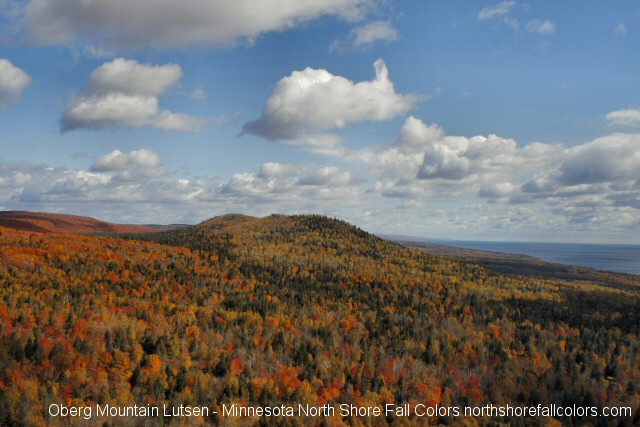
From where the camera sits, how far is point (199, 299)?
2622 centimetres

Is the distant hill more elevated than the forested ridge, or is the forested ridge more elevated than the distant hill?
the distant hill

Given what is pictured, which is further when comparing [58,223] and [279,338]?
[58,223]

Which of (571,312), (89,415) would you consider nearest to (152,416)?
(89,415)

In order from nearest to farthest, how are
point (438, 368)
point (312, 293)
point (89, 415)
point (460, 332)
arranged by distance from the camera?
point (89, 415), point (438, 368), point (460, 332), point (312, 293)

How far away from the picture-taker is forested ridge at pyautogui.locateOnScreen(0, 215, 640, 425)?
14.0 m

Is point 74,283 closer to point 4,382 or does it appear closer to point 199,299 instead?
point 199,299

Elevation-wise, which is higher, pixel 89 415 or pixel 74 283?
pixel 74 283

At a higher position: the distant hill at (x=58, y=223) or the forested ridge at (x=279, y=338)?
the distant hill at (x=58, y=223)

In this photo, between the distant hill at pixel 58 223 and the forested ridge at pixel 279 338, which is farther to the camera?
the distant hill at pixel 58 223

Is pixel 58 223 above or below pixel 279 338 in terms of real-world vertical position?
above

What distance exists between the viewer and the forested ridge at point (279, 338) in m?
14.0

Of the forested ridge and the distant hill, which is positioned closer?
the forested ridge

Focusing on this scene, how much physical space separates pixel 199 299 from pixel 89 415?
14.7 meters

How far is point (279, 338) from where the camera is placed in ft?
66.2
